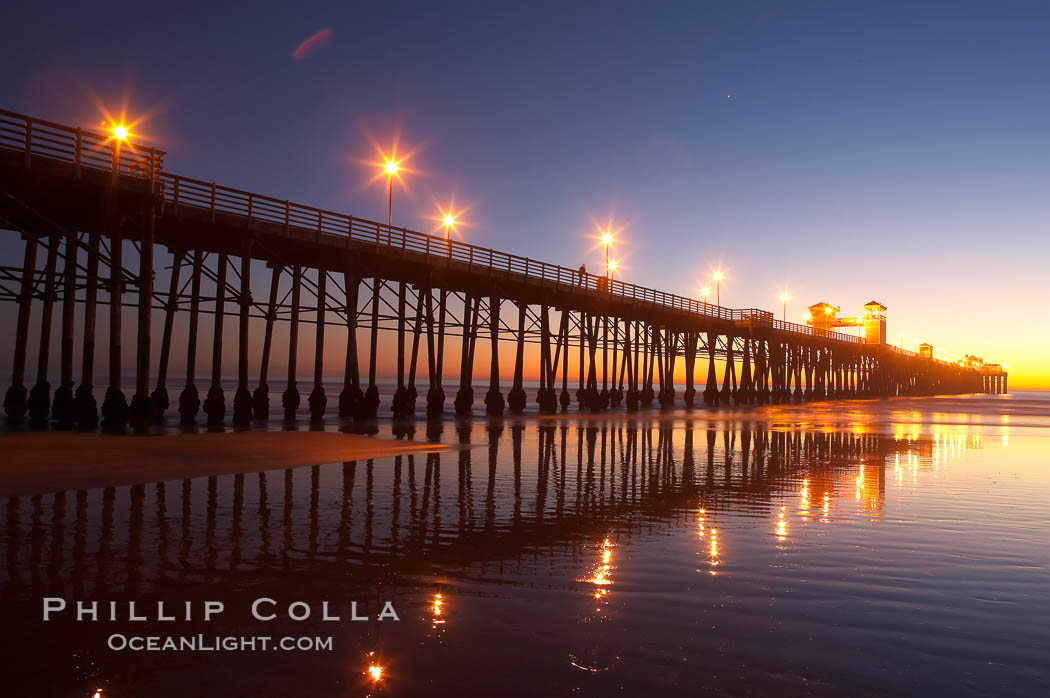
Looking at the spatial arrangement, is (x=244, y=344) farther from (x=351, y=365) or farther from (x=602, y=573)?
(x=602, y=573)

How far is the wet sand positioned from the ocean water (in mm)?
969

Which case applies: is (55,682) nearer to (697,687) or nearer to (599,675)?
(599,675)

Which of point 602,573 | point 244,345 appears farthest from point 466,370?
point 602,573

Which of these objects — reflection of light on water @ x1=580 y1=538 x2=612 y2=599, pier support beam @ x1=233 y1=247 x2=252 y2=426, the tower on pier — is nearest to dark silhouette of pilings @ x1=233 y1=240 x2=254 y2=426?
pier support beam @ x1=233 y1=247 x2=252 y2=426

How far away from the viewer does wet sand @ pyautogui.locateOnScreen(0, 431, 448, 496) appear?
35.0ft

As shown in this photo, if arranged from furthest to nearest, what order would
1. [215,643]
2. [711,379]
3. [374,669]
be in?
[711,379]
[215,643]
[374,669]

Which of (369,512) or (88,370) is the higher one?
(88,370)

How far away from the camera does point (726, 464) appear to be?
14781 millimetres

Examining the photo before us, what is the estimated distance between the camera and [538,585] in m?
5.78

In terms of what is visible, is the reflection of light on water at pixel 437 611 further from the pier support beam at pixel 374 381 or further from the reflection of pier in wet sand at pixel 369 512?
the pier support beam at pixel 374 381

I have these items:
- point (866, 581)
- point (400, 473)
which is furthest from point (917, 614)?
point (400, 473)

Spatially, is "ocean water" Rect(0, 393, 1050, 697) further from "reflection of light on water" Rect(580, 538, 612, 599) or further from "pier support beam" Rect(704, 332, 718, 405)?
"pier support beam" Rect(704, 332, 718, 405)

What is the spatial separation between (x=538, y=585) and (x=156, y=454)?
10388mm

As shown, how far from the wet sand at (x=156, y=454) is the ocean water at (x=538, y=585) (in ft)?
3.18
